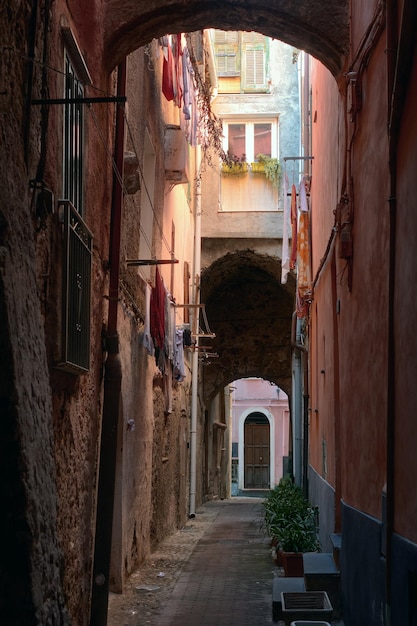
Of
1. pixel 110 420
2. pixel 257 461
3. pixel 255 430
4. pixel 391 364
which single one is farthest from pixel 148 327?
pixel 257 461

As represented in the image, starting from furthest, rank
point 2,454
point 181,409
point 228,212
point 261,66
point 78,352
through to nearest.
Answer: point 261,66 < point 228,212 < point 181,409 < point 78,352 < point 2,454

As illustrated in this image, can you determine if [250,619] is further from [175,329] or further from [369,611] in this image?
[175,329]

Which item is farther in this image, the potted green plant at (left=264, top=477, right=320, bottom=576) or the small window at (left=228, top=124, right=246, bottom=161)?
the small window at (left=228, top=124, right=246, bottom=161)

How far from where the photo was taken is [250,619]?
7.79 meters

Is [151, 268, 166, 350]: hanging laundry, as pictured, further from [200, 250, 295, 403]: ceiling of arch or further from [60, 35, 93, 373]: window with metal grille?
[200, 250, 295, 403]: ceiling of arch

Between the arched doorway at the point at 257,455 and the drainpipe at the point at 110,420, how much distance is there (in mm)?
34217

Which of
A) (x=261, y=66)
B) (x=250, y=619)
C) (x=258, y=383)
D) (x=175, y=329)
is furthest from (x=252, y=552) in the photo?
(x=258, y=383)

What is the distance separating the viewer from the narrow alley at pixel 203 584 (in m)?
7.92

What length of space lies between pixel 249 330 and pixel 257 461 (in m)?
18.0

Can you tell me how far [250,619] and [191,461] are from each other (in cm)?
1100

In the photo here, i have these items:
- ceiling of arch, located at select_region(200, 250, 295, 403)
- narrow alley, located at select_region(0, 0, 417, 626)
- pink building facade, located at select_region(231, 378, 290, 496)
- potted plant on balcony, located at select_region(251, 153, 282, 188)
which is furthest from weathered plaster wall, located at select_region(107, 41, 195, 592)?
pink building facade, located at select_region(231, 378, 290, 496)

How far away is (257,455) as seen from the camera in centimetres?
4156

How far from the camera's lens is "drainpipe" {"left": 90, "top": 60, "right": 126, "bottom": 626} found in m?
7.25

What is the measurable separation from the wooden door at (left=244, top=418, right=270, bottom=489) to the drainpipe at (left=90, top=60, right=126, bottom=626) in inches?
1347
